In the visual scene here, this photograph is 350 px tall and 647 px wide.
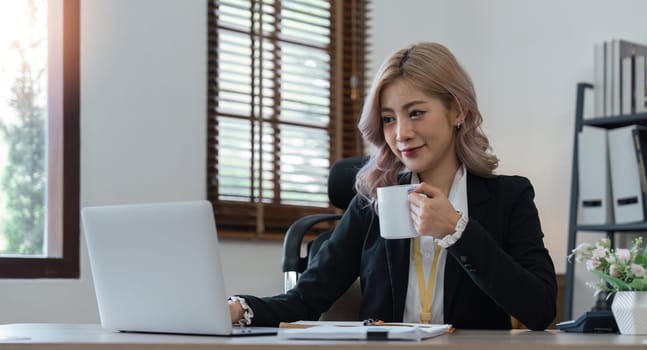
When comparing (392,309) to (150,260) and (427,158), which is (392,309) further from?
(150,260)

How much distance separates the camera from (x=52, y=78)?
3592mm

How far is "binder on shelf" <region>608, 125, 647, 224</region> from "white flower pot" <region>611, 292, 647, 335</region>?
6.89 ft

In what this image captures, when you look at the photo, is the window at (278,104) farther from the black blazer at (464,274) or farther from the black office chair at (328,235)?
the black blazer at (464,274)

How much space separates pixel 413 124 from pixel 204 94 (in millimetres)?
2037

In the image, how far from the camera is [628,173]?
3805 mm

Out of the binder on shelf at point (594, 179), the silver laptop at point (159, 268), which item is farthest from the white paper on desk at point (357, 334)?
the binder on shelf at point (594, 179)

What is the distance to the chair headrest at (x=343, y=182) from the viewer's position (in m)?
2.65

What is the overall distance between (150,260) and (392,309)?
0.70 m

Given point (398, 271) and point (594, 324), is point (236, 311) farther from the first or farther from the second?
point (594, 324)

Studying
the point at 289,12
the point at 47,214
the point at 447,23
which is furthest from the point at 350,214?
the point at 447,23

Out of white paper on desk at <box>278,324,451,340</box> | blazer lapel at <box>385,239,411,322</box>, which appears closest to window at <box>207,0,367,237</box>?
blazer lapel at <box>385,239,411,322</box>

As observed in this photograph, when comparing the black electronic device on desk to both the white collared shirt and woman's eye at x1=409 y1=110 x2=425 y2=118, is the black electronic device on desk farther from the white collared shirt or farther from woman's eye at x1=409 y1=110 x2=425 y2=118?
woman's eye at x1=409 y1=110 x2=425 y2=118

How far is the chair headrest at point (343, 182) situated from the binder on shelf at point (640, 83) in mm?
1599

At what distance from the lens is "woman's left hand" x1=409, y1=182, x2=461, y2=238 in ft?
5.44
